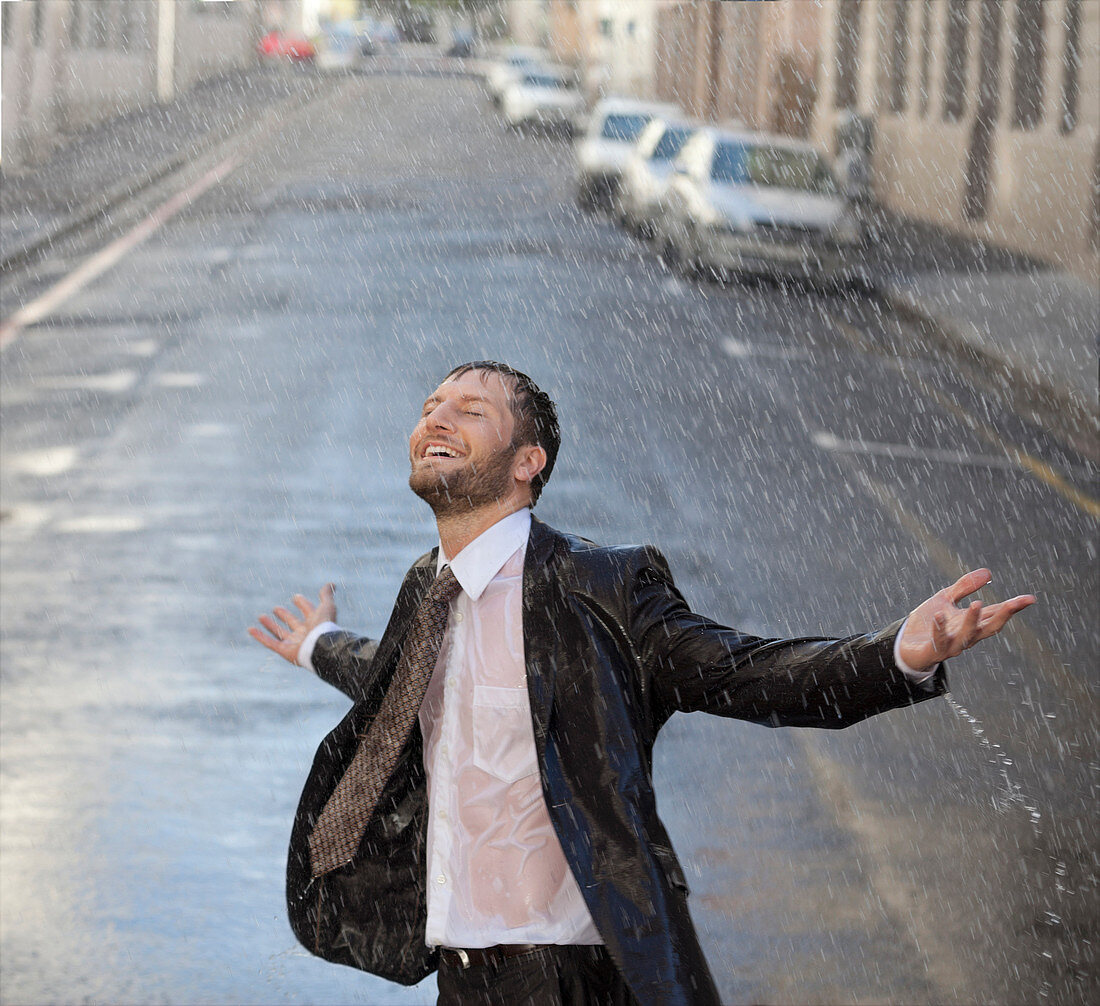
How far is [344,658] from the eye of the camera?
3578mm

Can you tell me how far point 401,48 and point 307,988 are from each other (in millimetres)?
110568

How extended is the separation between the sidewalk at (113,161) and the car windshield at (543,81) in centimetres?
676

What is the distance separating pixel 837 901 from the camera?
5.38 meters

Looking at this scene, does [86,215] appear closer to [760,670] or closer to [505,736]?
[505,736]

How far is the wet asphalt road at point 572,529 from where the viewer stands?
5.18m

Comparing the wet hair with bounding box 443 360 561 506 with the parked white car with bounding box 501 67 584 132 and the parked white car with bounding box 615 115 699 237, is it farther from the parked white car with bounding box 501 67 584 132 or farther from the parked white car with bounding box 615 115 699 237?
the parked white car with bounding box 501 67 584 132

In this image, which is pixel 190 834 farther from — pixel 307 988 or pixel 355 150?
pixel 355 150

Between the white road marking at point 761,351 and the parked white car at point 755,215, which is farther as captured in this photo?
the parked white car at point 755,215

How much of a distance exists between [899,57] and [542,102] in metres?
16.0

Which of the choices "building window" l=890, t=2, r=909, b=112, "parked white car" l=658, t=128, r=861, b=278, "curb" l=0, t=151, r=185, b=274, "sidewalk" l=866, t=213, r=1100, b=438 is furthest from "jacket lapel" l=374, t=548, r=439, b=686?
"building window" l=890, t=2, r=909, b=112

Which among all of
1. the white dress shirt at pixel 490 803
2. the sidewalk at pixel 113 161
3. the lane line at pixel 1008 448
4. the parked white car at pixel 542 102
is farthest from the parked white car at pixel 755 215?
the parked white car at pixel 542 102

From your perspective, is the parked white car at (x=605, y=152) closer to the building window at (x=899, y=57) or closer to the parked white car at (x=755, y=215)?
the building window at (x=899, y=57)

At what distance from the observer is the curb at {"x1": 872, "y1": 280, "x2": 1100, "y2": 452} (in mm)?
13805

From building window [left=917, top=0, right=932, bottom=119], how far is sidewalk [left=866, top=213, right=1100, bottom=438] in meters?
3.58
